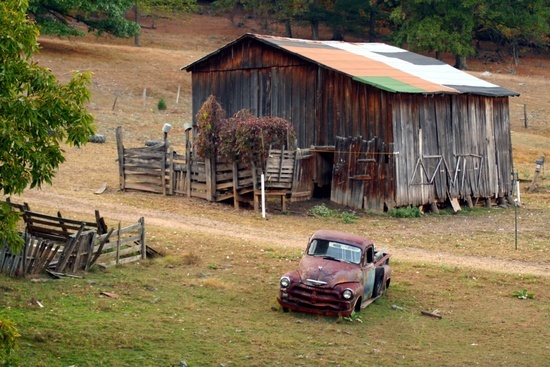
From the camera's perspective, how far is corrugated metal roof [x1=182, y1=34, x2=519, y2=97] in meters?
30.4

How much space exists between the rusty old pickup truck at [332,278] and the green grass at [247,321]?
0.31 meters

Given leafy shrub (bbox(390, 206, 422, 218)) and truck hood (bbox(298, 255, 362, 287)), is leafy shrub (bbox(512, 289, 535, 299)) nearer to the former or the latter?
truck hood (bbox(298, 255, 362, 287))

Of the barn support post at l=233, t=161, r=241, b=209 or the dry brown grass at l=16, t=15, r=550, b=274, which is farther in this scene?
the barn support post at l=233, t=161, r=241, b=209

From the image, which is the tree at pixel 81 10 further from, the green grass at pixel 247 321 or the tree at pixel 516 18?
the green grass at pixel 247 321

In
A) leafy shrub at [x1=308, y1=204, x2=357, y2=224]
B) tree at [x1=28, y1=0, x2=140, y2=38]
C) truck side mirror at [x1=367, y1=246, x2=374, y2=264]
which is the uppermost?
tree at [x1=28, y1=0, x2=140, y2=38]

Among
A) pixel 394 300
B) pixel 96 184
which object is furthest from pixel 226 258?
pixel 96 184

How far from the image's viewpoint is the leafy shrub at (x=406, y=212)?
29797 mm

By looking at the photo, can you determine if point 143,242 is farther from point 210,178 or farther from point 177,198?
point 177,198

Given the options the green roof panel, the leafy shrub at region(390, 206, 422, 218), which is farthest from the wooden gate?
the green roof panel

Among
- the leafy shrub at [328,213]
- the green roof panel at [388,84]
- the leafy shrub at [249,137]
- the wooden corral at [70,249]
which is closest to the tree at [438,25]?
the green roof panel at [388,84]

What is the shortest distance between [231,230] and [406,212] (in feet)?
23.4

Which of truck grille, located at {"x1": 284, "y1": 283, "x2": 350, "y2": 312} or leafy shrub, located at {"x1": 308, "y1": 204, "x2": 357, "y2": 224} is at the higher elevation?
leafy shrub, located at {"x1": 308, "y1": 204, "x2": 357, "y2": 224}

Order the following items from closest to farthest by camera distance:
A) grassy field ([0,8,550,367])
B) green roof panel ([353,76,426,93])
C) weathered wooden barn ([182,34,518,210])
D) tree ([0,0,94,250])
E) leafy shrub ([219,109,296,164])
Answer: tree ([0,0,94,250])
grassy field ([0,8,550,367])
leafy shrub ([219,109,296,164])
green roof panel ([353,76,426,93])
weathered wooden barn ([182,34,518,210])

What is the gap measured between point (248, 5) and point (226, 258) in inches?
2270
